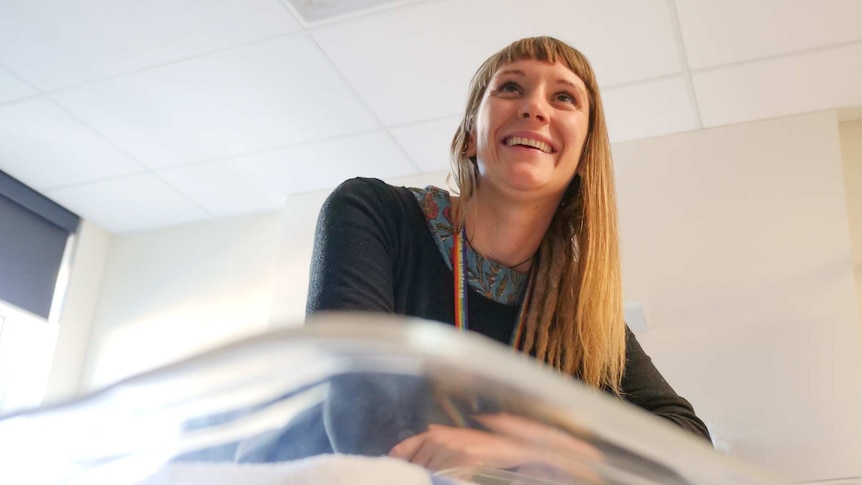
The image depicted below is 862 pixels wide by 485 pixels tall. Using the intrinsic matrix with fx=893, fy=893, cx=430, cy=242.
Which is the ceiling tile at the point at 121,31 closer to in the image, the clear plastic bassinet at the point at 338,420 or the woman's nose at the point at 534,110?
the woman's nose at the point at 534,110

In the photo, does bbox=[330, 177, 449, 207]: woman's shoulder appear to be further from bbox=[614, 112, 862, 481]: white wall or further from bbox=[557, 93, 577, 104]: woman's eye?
bbox=[614, 112, 862, 481]: white wall

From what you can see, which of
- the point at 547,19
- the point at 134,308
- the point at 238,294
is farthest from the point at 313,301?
the point at 134,308

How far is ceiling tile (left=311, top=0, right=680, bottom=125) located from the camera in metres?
2.31

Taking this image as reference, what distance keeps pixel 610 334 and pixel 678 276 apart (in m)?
1.72

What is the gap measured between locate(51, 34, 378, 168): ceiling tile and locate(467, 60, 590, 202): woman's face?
4.59 ft

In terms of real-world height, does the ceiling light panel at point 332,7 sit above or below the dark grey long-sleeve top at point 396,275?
above

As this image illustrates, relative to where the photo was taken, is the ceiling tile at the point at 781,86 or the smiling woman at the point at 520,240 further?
the ceiling tile at the point at 781,86

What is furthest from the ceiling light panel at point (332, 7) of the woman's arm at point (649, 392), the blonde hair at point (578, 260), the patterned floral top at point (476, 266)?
the woman's arm at point (649, 392)

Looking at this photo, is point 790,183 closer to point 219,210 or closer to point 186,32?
point 186,32

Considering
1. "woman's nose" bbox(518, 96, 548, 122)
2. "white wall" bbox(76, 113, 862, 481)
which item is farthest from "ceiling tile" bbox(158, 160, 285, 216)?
"woman's nose" bbox(518, 96, 548, 122)

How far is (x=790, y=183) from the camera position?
260 centimetres

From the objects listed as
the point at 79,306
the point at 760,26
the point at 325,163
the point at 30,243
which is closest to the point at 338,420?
the point at 760,26

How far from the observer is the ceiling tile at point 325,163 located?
116 inches

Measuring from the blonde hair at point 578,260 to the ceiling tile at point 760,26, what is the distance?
122cm
